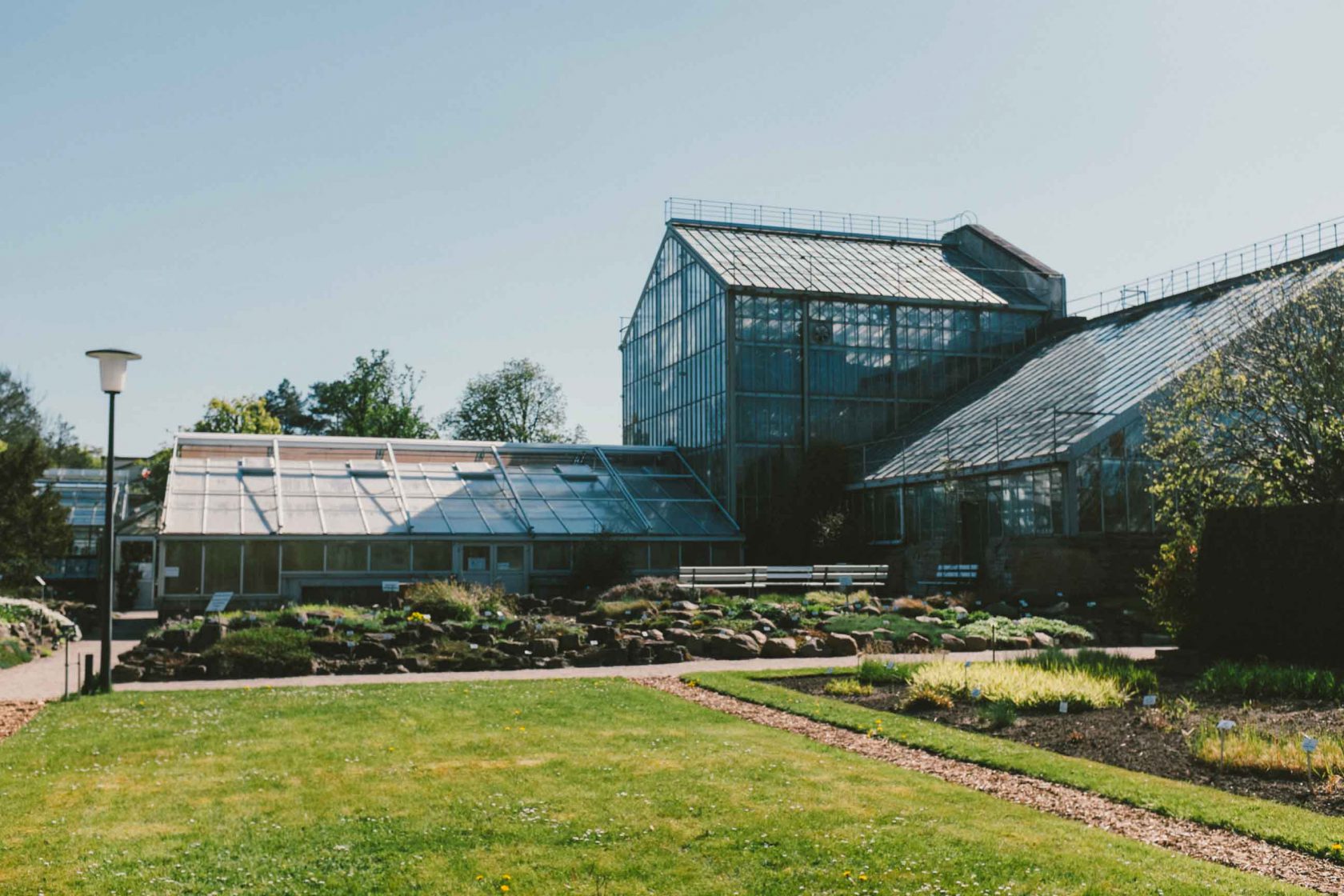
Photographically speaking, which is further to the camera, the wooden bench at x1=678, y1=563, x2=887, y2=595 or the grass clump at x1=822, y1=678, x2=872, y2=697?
the wooden bench at x1=678, y1=563, x2=887, y2=595

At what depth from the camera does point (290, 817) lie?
25.9 ft

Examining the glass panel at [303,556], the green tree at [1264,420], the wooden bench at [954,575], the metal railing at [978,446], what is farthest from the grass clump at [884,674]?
the glass panel at [303,556]

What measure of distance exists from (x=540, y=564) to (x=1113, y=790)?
26.4m

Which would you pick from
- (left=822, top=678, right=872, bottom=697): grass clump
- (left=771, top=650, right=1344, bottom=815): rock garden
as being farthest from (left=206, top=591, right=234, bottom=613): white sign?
(left=822, top=678, right=872, bottom=697): grass clump

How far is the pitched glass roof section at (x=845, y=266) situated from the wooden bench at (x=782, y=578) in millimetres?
12685

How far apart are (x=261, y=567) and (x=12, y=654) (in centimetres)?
1147

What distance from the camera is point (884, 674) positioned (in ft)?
50.3

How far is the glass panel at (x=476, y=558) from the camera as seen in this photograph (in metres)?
33.1

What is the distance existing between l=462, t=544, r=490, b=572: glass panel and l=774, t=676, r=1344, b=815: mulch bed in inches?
821

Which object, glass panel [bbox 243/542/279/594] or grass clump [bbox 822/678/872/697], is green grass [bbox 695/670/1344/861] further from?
glass panel [bbox 243/542/279/594]

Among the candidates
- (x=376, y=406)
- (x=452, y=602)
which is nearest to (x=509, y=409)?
(x=376, y=406)

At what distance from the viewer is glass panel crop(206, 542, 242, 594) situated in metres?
30.2

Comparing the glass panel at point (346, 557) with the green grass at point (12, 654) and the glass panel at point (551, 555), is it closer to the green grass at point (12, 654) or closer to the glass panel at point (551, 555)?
the glass panel at point (551, 555)

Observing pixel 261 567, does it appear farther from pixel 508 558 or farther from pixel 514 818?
pixel 514 818
